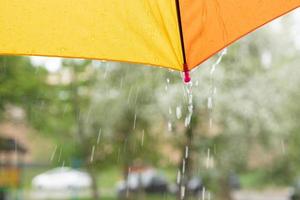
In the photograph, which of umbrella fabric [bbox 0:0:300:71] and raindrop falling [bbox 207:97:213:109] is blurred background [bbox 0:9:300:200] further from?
umbrella fabric [bbox 0:0:300:71]

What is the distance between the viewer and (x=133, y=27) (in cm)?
228

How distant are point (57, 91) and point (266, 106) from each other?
5.94 m

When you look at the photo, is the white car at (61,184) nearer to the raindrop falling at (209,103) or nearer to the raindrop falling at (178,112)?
the raindrop falling at (178,112)

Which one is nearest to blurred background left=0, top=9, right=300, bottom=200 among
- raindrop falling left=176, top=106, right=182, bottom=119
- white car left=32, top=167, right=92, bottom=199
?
raindrop falling left=176, top=106, right=182, bottom=119

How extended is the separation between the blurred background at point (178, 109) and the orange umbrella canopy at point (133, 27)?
26.5ft

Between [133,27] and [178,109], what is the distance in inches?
398

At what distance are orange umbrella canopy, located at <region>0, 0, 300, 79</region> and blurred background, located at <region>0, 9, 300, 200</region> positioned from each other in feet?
26.5

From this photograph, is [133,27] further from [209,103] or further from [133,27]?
[209,103]

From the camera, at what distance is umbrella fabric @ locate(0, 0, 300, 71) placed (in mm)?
2250

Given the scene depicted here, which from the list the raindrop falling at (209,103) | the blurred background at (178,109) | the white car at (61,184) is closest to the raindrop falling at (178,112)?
the blurred background at (178,109)

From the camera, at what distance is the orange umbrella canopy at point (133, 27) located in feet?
7.38

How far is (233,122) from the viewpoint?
12781 mm

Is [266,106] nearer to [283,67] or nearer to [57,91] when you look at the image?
[283,67]

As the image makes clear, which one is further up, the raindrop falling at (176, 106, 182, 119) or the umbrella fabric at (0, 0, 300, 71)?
the umbrella fabric at (0, 0, 300, 71)
